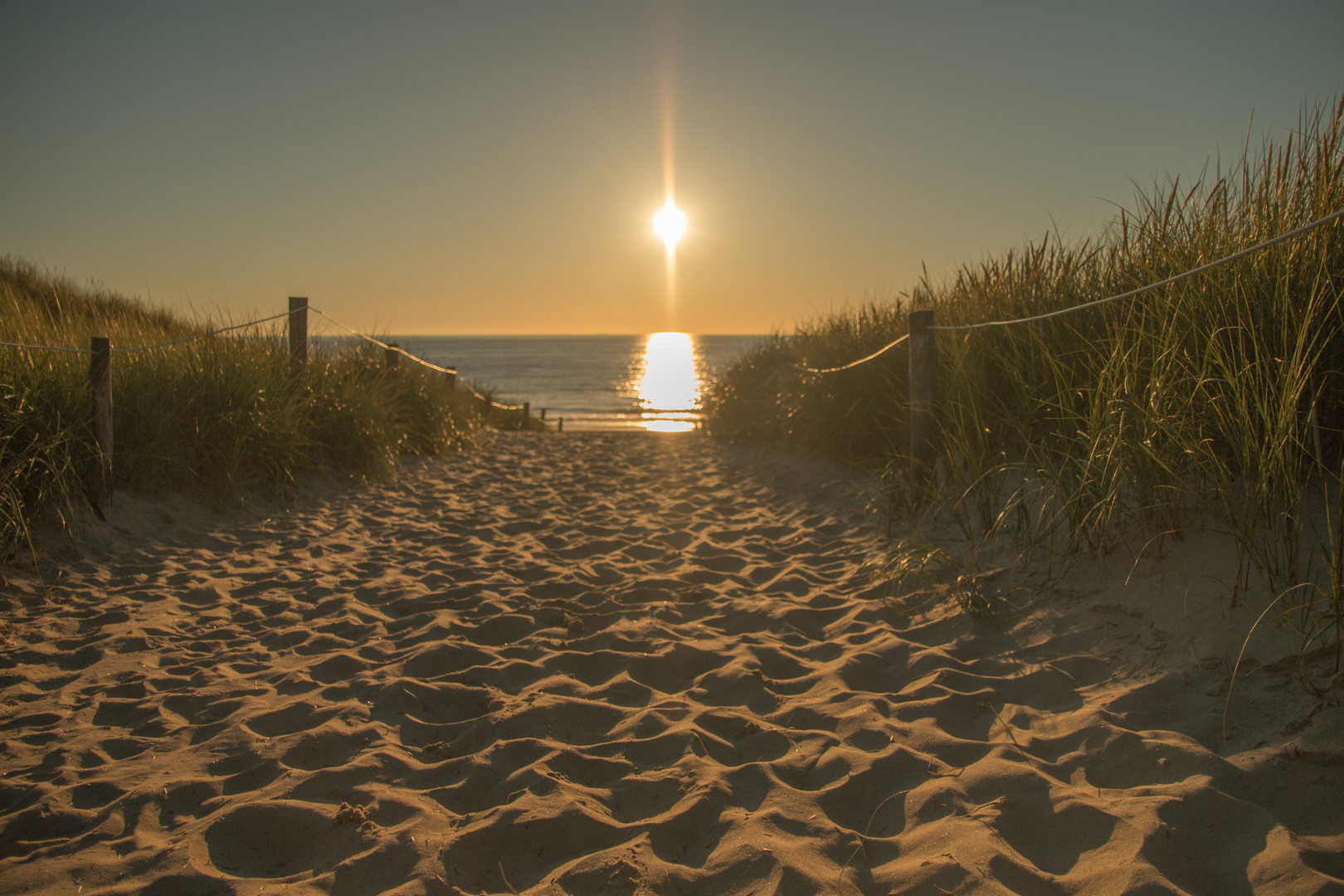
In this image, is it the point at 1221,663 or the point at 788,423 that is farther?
the point at 788,423

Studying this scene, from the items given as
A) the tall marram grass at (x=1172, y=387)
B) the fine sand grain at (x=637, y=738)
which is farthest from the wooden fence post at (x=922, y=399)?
the fine sand grain at (x=637, y=738)

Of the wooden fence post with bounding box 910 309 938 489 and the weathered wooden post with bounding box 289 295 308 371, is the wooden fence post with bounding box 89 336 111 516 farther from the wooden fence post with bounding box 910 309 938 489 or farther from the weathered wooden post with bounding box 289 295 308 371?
the wooden fence post with bounding box 910 309 938 489

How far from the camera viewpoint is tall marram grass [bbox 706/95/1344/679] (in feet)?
7.67

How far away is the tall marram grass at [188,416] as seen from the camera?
12.3 ft

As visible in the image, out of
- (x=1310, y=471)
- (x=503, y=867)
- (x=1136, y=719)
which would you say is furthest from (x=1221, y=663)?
(x=503, y=867)

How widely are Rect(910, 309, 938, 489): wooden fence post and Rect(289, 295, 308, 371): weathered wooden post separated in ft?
17.5

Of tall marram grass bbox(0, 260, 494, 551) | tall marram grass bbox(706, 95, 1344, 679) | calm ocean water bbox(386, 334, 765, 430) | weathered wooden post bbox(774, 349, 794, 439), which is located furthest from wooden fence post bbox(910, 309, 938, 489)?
calm ocean water bbox(386, 334, 765, 430)

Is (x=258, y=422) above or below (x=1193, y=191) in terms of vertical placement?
below

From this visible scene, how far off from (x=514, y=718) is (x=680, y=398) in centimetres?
3636

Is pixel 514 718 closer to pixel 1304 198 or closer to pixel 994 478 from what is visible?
pixel 994 478

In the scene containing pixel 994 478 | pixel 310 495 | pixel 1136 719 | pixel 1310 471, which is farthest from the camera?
pixel 310 495

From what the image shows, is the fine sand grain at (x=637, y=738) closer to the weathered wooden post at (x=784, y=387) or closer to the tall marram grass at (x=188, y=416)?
the tall marram grass at (x=188, y=416)

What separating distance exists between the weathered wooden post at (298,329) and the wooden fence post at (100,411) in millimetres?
2457

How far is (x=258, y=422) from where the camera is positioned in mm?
5281
